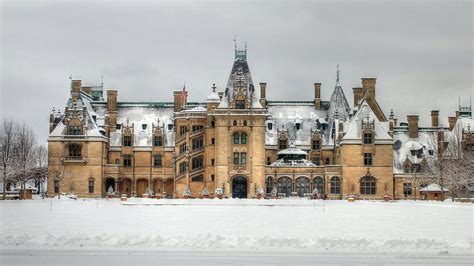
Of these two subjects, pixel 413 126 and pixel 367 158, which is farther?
pixel 413 126

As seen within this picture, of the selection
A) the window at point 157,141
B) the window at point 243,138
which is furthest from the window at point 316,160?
the window at point 157,141

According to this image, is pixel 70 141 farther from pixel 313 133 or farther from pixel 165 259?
pixel 165 259

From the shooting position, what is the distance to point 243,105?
279ft

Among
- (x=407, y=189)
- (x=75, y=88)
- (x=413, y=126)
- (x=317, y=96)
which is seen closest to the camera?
(x=407, y=189)

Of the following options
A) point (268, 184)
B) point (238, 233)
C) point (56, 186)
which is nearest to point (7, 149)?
point (56, 186)

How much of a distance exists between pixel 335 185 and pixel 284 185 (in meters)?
5.69

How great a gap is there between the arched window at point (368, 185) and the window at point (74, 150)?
106ft

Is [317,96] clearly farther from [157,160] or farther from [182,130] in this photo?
[157,160]

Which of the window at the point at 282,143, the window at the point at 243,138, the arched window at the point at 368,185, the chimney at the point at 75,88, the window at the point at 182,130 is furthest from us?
the chimney at the point at 75,88

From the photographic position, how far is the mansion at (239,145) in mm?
84750

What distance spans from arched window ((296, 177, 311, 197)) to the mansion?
0.37 feet

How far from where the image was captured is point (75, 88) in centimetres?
9281

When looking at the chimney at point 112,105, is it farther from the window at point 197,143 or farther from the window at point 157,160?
the window at point 197,143

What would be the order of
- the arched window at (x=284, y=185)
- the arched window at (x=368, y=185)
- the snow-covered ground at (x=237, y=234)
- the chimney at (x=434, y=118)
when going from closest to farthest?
the snow-covered ground at (x=237, y=234)
the arched window at (x=368, y=185)
the arched window at (x=284, y=185)
the chimney at (x=434, y=118)
